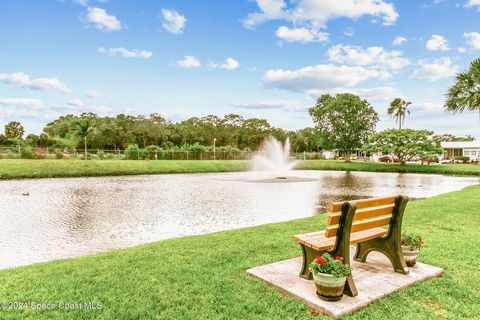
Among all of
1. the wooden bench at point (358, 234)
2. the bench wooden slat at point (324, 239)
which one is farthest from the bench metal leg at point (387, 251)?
the bench wooden slat at point (324, 239)

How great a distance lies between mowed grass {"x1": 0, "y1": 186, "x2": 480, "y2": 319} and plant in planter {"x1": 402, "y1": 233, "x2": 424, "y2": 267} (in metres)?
0.42

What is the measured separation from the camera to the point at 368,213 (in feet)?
14.5

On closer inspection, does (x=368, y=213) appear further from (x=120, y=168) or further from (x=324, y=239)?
(x=120, y=168)

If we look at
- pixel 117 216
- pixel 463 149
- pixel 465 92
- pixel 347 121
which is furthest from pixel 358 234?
pixel 463 149

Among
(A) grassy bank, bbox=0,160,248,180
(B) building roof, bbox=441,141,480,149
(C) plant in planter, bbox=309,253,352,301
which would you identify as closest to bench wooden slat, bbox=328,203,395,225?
(C) plant in planter, bbox=309,253,352,301

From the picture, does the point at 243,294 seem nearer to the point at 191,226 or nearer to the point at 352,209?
the point at 352,209

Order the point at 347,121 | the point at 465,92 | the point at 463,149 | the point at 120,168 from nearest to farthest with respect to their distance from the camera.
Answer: the point at 465,92, the point at 120,168, the point at 347,121, the point at 463,149

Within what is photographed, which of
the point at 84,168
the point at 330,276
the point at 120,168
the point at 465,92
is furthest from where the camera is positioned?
the point at 120,168

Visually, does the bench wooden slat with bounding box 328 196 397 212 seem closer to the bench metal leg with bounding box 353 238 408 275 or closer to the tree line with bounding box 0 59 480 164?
the bench metal leg with bounding box 353 238 408 275

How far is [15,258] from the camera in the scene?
661 cm

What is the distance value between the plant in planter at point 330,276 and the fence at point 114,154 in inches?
1591

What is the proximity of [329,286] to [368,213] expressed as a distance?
114cm

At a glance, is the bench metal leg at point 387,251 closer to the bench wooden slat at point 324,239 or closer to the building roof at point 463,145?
the bench wooden slat at point 324,239

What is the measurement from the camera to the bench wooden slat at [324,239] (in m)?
4.19
